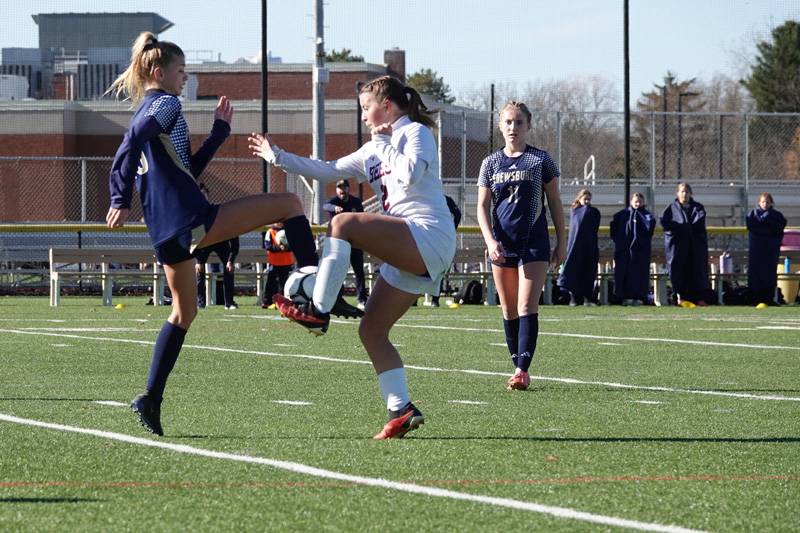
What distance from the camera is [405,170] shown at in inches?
285

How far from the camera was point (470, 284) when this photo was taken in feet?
88.9

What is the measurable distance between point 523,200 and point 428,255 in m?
3.66

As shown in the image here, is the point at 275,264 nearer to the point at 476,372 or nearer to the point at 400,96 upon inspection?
the point at 476,372

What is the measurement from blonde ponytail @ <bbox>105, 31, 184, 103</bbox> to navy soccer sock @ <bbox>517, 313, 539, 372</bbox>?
144 inches

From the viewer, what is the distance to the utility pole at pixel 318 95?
3203 cm

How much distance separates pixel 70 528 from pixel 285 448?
76.5 inches

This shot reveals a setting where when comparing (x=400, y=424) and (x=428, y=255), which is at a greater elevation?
(x=428, y=255)

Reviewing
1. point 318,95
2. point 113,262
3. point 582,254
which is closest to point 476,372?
point 582,254

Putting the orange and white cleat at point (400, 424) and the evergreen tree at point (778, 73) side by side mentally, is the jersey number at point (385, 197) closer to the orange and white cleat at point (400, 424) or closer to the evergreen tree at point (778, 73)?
the orange and white cleat at point (400, 424)

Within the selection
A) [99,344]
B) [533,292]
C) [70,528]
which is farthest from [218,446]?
[99,344]

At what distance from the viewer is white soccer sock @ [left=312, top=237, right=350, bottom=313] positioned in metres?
7.02

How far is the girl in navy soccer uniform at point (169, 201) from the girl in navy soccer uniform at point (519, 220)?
10.9 ft

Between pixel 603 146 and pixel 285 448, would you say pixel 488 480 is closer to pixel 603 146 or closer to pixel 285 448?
pixel 285 448

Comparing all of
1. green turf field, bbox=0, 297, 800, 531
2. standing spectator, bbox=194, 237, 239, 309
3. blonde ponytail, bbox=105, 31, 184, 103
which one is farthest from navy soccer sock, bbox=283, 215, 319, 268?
standing spectator, bbox=194, 237, 239, 309
